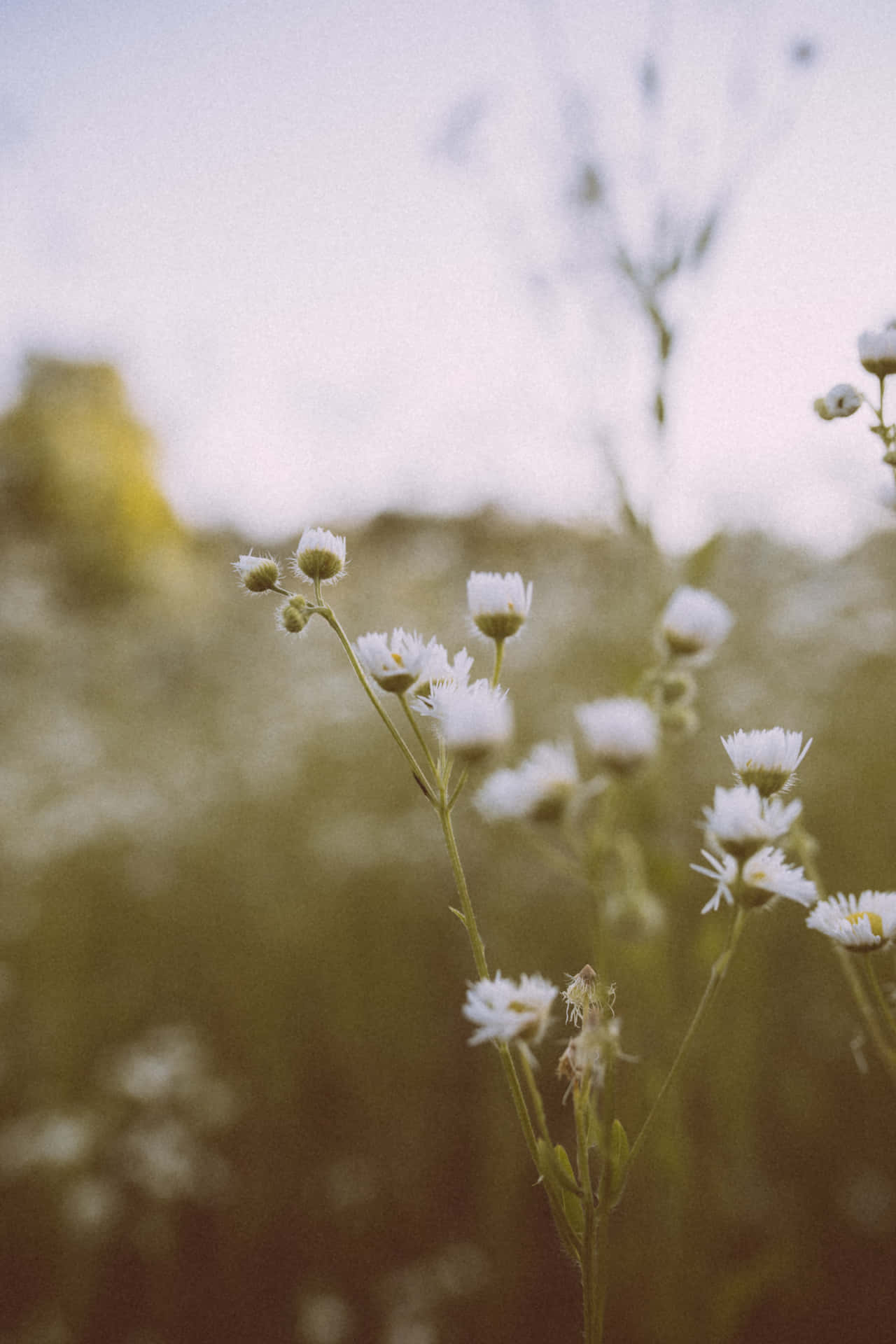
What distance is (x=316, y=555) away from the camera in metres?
0.86

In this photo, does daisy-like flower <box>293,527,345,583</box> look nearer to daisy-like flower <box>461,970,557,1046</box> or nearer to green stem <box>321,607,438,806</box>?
green stem <box>321,607,438,806</box>

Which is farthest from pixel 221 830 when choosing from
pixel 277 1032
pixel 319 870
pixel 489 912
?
pixel 489 912

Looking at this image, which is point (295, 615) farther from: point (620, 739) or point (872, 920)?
point (872, 920)

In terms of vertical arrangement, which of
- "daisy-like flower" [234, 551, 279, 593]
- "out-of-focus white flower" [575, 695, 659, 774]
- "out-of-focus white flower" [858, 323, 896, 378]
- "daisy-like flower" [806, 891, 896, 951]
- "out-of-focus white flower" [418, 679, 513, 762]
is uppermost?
"daisy-like flower" [234, 551, 279, 593]

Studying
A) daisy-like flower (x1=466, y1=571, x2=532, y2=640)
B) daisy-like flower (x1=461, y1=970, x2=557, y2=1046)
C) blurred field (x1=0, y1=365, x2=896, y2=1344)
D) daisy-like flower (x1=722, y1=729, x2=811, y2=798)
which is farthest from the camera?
blurred field (x1=0, y1=365, x2=896, y2=1344)

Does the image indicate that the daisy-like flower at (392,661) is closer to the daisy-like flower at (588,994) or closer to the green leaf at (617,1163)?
the daisy-like flower at (588,994)

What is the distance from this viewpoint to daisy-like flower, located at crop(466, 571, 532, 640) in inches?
30.9

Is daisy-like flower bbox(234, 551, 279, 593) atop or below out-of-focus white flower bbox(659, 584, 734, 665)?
atop

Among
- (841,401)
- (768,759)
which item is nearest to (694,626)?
(768,759)

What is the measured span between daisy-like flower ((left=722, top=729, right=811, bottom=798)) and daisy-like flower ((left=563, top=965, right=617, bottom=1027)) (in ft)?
0.65

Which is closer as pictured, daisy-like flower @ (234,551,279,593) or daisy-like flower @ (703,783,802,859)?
daisy-like flower @ (703,783,802,859)

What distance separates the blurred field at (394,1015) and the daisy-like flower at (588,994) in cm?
56

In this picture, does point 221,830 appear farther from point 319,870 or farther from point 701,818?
point 701,818

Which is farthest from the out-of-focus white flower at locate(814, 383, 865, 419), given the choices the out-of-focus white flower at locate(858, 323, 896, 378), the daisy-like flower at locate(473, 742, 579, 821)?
the daisy-like flower at locate(473, 742, 579, 821)
